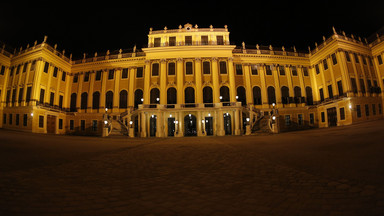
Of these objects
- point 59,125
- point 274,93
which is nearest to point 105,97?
point 59,125

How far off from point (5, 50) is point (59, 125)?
15590mm

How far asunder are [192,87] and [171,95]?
3602 millimetres

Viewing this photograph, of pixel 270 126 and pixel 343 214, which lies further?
pixel 270 126

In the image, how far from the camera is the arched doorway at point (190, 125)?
31766 mm

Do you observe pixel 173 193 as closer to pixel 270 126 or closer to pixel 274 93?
pixel 270 126

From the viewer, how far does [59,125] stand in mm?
35156

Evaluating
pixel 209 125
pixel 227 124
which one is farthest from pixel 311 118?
pixel 209 125

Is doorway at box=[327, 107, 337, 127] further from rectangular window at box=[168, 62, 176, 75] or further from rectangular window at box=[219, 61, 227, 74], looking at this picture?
rectangular window at box=[168, 62, 176, 75]

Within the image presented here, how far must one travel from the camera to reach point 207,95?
109 ft

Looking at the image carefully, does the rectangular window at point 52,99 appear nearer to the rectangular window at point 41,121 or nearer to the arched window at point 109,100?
the rectangular window at point 41,121

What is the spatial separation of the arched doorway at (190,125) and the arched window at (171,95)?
3383 mm

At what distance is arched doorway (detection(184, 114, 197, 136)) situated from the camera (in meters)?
31.8

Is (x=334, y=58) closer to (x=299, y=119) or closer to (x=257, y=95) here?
(x=299, y=119)

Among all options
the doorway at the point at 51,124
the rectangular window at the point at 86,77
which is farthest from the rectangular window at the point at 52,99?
the rectangular window at the point at 86,77
